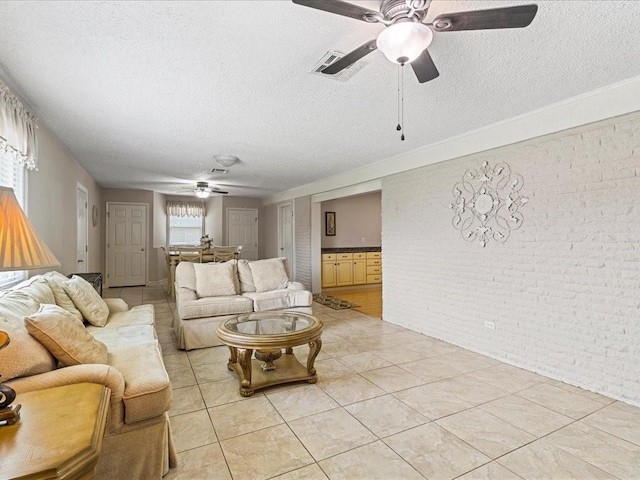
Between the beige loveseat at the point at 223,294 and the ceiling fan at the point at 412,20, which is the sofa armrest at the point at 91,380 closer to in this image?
the ceiling fan at the point at 412,20

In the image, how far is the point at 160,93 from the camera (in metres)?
2.67

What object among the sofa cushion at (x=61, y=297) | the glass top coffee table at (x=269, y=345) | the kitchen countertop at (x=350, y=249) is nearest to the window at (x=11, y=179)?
the sofa cushion at (x=61, y=297)

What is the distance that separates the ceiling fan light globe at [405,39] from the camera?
1502mm

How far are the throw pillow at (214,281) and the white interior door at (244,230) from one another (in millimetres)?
4886

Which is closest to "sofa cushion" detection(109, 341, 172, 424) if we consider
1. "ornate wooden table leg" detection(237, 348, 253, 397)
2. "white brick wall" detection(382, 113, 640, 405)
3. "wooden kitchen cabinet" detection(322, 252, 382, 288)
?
"ornate wooden table leg" detection(237, 348, 253, 397)

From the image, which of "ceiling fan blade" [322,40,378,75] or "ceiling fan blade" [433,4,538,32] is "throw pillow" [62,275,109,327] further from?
"ceiling fan blade" [433,4,538,32]

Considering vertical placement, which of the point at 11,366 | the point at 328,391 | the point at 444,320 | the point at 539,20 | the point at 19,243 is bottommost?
the point at 328,391

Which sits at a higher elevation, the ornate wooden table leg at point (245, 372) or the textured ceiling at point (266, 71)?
the textured ceiling at point (266, 71)

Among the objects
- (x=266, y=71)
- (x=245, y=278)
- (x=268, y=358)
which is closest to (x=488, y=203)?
(x=266, y=71)

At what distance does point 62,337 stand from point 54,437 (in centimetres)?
95

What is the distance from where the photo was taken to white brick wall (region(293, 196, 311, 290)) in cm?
733

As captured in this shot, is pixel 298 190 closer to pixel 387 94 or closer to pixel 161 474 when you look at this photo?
pixel 387 94

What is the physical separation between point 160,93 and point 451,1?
87.0 inches

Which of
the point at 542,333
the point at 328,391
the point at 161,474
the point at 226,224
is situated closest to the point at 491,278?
the point at 542,333
